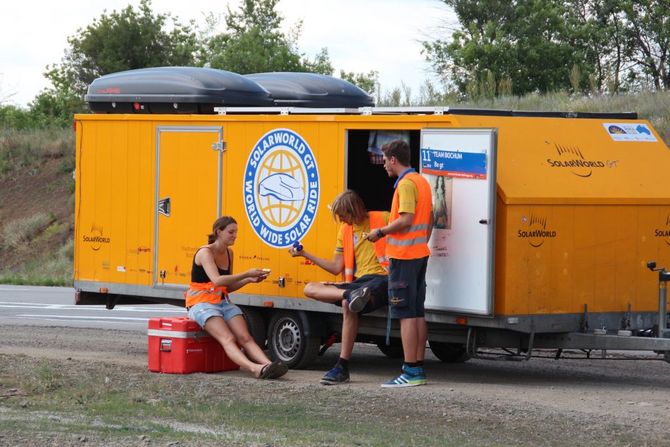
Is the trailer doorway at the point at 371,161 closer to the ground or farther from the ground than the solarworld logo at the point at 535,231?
farther from the ground

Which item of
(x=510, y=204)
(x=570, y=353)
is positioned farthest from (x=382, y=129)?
(x=570, y=353)

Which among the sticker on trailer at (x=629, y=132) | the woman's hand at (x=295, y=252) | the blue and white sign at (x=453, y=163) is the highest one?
the sticker on trailer at (x=629, y=132)

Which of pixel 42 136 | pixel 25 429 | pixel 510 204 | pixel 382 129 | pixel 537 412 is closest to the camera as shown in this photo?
pixel 25 429

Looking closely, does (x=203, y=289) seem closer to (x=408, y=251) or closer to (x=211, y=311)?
(x=211, y=311)

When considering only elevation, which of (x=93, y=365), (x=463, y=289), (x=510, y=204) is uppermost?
(x=510, y=204)

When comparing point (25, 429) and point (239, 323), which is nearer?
point (25, 429)

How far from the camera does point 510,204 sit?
10852 millimetres

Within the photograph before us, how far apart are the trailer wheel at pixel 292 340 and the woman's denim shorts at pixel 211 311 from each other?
56cm

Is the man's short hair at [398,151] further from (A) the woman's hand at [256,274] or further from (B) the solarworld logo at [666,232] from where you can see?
(B) the solarworld logo at [666,232]

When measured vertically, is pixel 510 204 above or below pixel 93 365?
above

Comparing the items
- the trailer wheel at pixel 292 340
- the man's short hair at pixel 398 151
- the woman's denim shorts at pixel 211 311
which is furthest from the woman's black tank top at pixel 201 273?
the man's short hair at pixel 398 151

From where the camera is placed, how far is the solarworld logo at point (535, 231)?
35.9 ft

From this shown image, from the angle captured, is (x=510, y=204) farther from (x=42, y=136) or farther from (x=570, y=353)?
(x=42, y=136)

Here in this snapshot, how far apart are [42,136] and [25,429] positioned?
31.0 metres
